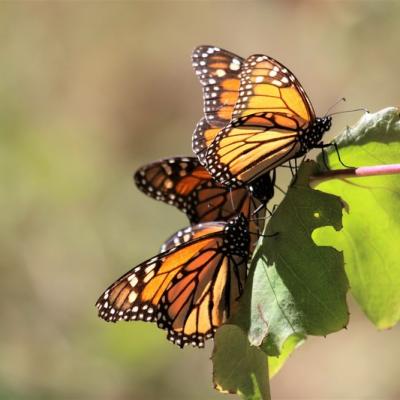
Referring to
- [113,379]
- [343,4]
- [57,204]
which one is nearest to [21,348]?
[113,379]

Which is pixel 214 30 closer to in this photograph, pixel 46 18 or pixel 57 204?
pixel 46 18

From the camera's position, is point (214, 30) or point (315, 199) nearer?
point (315, 199)

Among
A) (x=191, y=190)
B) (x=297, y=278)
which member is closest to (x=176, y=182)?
(x=191, y=190)

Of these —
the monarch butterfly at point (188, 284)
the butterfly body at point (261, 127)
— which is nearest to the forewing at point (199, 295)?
the monarch butterfly at point (188, 284)

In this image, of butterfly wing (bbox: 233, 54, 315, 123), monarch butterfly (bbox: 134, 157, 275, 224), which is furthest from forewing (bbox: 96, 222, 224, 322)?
butterfly wing (bbox: 233, 54, 315, 123)

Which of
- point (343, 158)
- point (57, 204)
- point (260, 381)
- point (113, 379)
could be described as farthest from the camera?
point (57, 204)

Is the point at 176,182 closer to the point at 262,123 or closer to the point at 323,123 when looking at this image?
the point at 262,123
